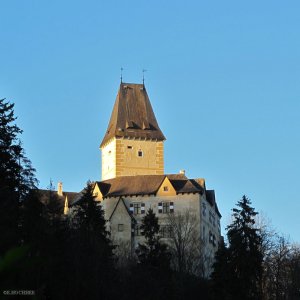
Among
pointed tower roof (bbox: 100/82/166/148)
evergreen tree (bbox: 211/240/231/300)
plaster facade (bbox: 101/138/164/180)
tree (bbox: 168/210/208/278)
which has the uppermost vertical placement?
pointed tower roof (bbox: 100/82/166/148)

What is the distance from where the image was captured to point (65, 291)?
115 ft

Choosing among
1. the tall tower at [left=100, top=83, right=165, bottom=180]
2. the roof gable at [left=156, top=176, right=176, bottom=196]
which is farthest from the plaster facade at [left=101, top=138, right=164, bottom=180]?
the roof gable at [left=156, top=176, right=176, bottom=196]

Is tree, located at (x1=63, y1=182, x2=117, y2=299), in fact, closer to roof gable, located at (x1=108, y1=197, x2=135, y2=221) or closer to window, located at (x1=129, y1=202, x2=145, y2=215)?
roof gable, located at (x1=108, y1=197, x2=135, y2=221)

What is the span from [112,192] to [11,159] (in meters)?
52.4

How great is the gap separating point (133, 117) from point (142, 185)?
19.4m

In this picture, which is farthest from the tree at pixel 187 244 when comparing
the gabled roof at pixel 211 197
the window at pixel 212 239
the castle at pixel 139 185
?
the gabled roof at pixel 211 197

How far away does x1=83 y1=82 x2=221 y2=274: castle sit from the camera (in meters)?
92.0

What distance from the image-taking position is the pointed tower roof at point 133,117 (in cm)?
11094

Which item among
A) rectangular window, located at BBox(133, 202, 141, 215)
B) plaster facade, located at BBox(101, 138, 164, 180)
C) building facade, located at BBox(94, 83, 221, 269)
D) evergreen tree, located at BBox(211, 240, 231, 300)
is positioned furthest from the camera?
plaster facade, located at BBox(101, 138, 164, 180)

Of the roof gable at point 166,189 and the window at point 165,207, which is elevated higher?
the roof gable at point 166,189

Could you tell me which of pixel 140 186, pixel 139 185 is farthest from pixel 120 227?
pixel 139 185

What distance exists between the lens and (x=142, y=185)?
9650cm

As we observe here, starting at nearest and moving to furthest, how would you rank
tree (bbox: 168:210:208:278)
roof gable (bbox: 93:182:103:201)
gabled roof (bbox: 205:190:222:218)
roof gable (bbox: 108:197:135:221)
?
tree (bbox: 168:210:208:278) < roof gable (bbox: 108:197:135:221) < roof gable (bbox: 93:182:103:201) < gabled roof (bbox: 205:190:222:218)

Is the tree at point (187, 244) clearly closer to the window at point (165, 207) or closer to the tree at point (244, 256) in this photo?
the window at point (165, 207)
